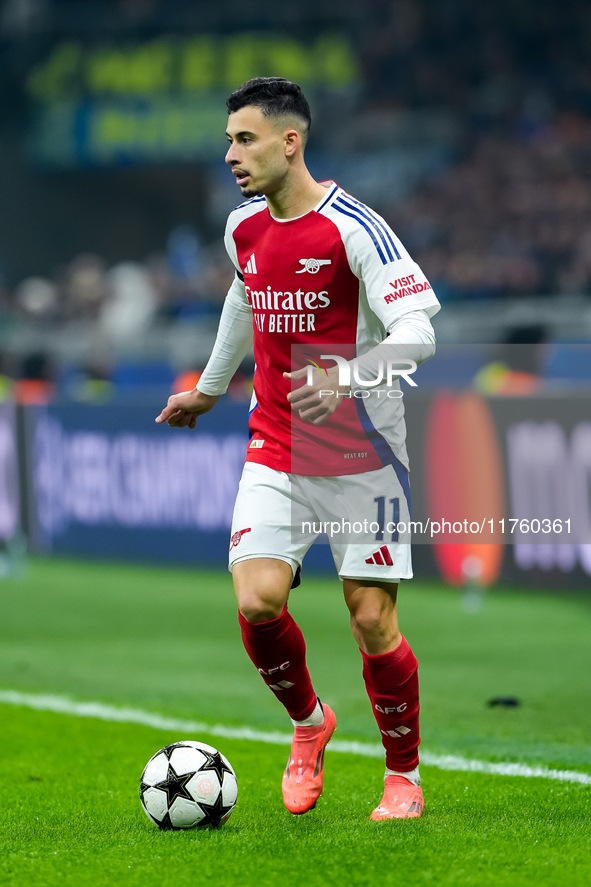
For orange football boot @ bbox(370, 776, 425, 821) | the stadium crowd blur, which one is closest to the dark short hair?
orange football boot @ bbox(370, 776, 425, 821)

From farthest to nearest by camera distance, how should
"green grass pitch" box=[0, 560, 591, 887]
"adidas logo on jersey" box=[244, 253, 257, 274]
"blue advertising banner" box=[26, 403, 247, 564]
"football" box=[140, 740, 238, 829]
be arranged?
"blue advertising banner" box=[26, 403, 247, 564] → "adidas logo on jersey" box=[244, 253, 257, 274] → "football" box=[140, 740, 238, 829] → "green grass pitch" box=[0, 560, 591, 887]

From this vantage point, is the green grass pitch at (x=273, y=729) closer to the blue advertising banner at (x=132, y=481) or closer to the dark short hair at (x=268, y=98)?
the blue advertising banner at (x=132, y=481)

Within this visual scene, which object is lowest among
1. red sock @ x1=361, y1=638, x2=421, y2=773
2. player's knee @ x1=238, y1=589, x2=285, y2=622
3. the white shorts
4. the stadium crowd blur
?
red sock @ x1=361, y1=638, x2=421, y2=773

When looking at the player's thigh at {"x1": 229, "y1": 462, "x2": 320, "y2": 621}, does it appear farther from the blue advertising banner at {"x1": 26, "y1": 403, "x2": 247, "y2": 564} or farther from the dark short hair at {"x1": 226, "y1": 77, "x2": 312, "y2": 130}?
the blue advertising banner at {"x1": 26, "y1": 403, "x2": 247, "y2": 564}

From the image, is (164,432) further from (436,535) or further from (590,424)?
(590,424)

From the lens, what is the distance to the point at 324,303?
3650mm

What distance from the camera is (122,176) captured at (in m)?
24.9

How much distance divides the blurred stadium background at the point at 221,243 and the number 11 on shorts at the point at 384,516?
4.27 m

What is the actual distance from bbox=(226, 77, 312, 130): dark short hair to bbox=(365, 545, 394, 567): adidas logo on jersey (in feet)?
4.23

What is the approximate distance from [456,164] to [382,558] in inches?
691

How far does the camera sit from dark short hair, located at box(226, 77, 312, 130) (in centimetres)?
365

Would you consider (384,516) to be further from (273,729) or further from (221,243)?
(221,243)

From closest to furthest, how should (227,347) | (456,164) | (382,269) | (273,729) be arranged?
(382,269) → (227,347) → (273,729) → (456,164)

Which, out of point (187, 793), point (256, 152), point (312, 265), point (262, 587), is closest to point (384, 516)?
point (262, 587)
